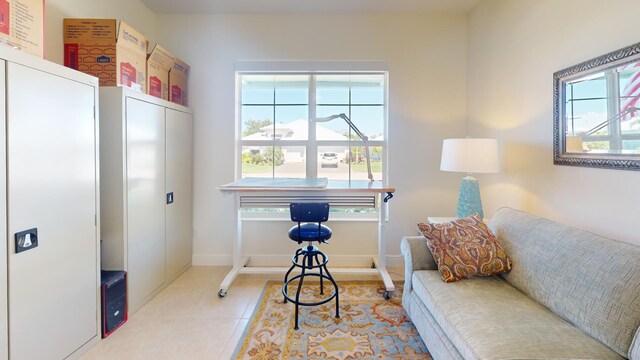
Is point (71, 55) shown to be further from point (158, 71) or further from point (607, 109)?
point (607, 109)

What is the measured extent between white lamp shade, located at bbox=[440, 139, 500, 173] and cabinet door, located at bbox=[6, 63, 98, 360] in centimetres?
272

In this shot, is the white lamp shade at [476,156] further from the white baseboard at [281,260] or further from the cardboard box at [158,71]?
the cardboard box at [158,71]

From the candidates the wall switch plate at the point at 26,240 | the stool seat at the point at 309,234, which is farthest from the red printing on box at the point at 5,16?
the stool seat at the point at 309,234

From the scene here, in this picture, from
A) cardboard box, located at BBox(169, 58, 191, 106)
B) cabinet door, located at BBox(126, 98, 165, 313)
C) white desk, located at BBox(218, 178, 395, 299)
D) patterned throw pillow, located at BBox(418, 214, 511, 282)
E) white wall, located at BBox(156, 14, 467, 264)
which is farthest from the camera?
white wall, located at BBox(156, 14, 467, 264)

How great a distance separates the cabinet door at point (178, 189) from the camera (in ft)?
9.11

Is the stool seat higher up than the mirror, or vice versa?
the mirror

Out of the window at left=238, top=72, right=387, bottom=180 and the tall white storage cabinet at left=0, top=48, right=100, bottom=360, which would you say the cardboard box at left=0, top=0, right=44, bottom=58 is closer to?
the tall white storage cabinet at left=0, top=48, right=100, bottom=360

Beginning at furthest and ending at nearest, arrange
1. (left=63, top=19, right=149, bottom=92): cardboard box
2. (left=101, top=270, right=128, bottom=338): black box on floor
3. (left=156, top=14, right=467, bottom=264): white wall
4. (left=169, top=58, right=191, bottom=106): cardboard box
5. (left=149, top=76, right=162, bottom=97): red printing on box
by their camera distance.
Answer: (left=156, top=14, right=467, bottom=264): white wall < (left=169, top=58, right=191, bottom=106): cardboard box < (left=149, top=76, right=162, bottom=97): red printing on box < (left=63, top=19, right=149, bottom=92): cardboard box < (left=101, top=270, right=128, bottom=338): black box on floor

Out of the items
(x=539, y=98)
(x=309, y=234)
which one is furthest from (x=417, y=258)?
(x=539, y=98)

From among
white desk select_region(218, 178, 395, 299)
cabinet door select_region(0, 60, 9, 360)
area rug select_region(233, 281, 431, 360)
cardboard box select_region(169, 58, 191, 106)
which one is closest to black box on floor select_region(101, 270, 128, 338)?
cabinet door select_region(0, 60, 9, 360)

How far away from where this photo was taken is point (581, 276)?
1363mm

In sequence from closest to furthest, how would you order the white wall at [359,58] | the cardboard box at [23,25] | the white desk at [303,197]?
the cardboard box at [23,25]
the white desk at [303,197]
the white wall at [359,58]

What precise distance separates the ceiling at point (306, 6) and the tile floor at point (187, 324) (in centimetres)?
286

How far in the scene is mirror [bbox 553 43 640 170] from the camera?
150 centimetres
